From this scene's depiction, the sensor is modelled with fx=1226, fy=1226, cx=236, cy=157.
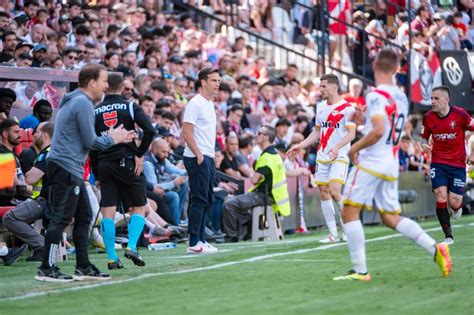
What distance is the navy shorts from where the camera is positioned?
16.5 metres

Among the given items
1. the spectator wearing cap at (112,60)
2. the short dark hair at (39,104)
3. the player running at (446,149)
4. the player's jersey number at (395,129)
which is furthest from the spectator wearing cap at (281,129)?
the player's jersey number at (395,129)

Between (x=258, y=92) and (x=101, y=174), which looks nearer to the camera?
(x=101, y=174)

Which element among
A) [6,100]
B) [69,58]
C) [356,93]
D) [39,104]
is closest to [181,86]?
[69,58]

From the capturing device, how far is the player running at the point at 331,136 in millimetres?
16672

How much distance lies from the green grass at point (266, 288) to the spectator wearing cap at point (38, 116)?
3.17 meters

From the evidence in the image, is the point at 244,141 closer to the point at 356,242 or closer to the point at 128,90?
the point at 128,90

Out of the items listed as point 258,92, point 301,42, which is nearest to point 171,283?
point 258,92

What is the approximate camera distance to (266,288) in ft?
36.1

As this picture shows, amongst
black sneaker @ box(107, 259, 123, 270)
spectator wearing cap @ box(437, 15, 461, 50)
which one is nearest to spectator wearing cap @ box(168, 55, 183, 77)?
spectator wearing cap @ box(437, 15, 461, 50)

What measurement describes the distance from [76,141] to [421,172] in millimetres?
16073

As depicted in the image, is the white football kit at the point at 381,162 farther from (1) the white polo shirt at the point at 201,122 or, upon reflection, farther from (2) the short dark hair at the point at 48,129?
(2) the short dark hair at the point at 48,129

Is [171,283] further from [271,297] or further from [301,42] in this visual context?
[301,42]

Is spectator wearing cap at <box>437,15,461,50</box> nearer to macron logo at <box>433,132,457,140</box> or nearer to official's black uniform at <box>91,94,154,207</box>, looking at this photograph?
macron logo at <box>433,132,457,140</box>

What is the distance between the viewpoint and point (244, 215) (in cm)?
2014
